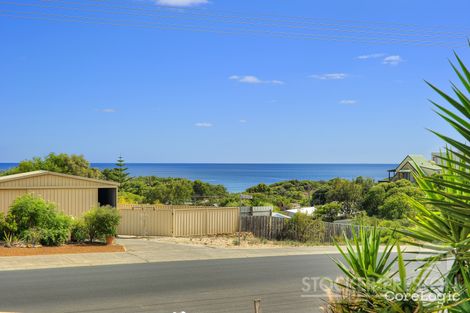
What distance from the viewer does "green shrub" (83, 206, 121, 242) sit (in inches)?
828

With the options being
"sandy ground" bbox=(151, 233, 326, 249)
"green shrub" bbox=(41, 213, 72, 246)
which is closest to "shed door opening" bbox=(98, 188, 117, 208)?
"sandy ground" bbox=(151, 233, 326, 249)

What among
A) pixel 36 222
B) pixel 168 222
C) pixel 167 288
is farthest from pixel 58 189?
pixel 167 288

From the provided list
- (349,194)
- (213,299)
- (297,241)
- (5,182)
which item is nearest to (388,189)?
(349,194)

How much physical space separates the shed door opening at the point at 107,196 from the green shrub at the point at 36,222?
4124mm

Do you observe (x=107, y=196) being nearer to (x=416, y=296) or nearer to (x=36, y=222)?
(x=36, y=222)

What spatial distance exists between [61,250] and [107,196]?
6.57 m

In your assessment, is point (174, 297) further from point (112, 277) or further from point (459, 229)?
point (459, 229)

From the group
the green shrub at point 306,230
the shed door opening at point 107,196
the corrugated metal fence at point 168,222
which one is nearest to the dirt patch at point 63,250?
Result: the shed door opening at point 107,196

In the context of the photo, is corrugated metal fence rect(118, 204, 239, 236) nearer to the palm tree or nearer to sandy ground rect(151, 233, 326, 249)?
sandy ground rect(151, 233, 326, 249)

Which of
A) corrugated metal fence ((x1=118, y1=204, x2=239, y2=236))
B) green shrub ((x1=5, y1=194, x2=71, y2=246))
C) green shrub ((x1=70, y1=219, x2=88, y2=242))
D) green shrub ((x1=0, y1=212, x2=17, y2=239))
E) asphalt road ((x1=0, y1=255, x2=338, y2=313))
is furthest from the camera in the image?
corrugated metal fence ((x1=118, y1=204, x2=239, y2=236))

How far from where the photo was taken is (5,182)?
70.2 ft

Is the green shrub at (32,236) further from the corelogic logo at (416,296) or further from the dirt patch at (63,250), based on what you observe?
the corelogic logo at (416,296)

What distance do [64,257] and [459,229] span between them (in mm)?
15746

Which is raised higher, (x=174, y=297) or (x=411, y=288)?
(x=411, y=288)
